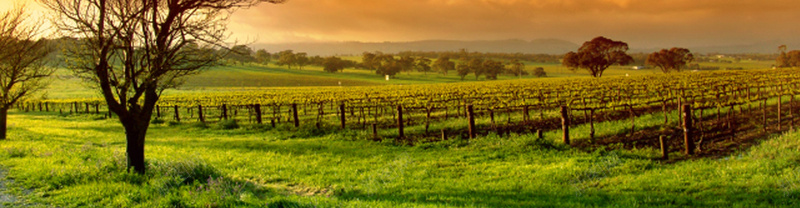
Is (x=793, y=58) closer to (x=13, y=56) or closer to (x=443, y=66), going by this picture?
(x=443, y=66)

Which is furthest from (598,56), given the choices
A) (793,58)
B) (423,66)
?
(423,66)

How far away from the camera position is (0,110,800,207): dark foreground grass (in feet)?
25.0

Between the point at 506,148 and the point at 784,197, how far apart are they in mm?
7162

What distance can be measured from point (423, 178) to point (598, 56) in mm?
93732

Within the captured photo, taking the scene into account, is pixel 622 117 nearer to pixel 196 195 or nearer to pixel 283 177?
pixel 283 177

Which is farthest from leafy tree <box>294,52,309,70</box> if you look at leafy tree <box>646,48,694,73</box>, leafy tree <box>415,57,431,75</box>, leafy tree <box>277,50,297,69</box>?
leafy tree <box>646,48,694,73</box>

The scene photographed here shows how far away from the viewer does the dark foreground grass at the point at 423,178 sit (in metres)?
7.62

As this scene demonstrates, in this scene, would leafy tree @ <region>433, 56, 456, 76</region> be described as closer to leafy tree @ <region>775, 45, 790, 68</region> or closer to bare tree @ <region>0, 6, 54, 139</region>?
leafy tree @ <region>775, 45, 790, 68</region>

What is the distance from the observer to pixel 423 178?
407 inches

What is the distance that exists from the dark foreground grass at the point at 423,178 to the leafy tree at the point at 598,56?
86.5m

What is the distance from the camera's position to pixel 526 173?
10.4m

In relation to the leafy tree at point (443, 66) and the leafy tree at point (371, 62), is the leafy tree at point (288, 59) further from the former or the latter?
the leafy tree at point (443, 66)

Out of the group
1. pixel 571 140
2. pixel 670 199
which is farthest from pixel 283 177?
pixel 571 140

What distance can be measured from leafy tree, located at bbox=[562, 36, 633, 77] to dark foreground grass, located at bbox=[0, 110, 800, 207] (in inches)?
3404
